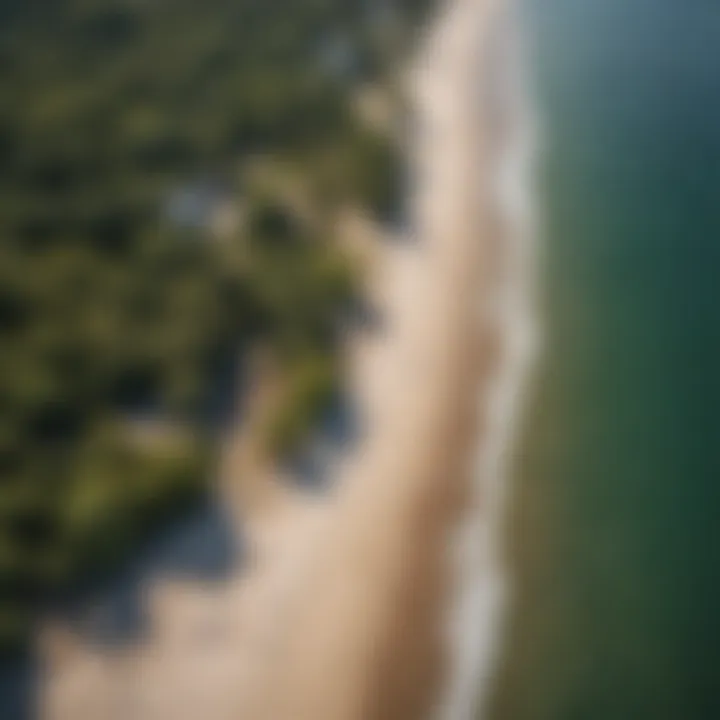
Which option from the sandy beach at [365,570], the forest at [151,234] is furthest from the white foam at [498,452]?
the forest at [151,234]

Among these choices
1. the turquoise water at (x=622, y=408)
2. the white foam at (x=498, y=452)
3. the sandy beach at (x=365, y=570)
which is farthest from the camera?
the turquoise water at (x=622, y=408)

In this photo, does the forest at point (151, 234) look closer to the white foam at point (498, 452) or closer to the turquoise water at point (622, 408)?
the white foam at point (498, 452)


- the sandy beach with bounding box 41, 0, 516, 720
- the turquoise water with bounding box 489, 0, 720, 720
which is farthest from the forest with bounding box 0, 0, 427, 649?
the turquoise water with bounding box 489, 0, 720, 720

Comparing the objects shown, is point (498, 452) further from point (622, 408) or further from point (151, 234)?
point (151, 234)

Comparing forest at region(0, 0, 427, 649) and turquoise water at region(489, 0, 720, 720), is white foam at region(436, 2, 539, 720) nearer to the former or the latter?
turquoise water at region(489, 0, 720, 720)

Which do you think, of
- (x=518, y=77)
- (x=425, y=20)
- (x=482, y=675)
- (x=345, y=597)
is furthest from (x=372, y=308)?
(x=425, y=20)

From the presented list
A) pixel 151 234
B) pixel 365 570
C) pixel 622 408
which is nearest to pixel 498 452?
pixel 622 408
